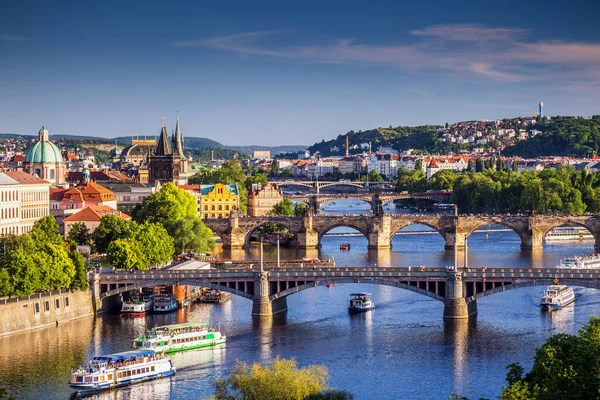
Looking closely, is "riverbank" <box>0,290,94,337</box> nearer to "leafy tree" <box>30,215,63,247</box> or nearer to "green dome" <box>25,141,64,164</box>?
"leafy tree" <box>30,215,63,247</box>

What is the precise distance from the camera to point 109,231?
72.2 m

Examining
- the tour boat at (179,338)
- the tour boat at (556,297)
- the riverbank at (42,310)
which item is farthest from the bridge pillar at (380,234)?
the tour boat at (179,338)

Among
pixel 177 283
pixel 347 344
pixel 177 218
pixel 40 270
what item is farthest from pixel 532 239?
pixel 40 270

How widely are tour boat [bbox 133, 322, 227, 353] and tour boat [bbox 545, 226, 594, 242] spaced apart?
53816 millimetres

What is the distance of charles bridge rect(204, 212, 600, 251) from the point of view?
95.8m

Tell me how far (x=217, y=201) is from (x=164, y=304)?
50230 millimetres

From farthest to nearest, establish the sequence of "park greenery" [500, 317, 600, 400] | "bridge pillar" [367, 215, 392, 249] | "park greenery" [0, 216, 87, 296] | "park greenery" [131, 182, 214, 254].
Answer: "bridge pillar" [367, 215, 392, 249], "park greenery" [131, 182, 214, 254], "park greenery" [0, 216, 87, 296], "park greenery" [500, 317, 600, 400]

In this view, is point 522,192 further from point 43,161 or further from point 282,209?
point 43,161

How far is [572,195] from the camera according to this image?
385 ft

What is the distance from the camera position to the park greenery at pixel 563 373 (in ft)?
112

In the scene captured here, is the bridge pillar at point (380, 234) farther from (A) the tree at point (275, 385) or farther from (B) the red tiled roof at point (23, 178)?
(A) the tree at point (275, 385)

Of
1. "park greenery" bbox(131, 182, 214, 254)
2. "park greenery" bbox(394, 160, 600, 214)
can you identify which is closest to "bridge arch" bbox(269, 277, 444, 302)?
"park greenery" bbox(131, 182, 214, 254)

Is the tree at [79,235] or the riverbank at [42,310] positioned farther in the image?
the tree at [79,235]

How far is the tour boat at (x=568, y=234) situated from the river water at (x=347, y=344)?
34.7 m
